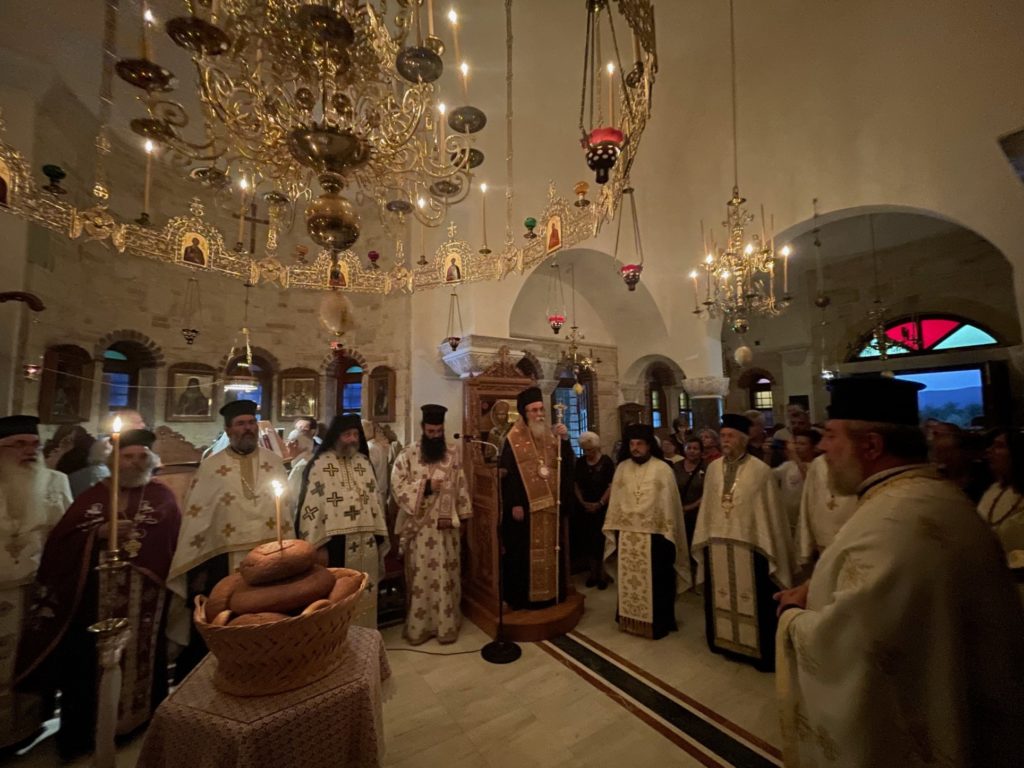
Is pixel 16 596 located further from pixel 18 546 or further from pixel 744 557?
pixel 744 557

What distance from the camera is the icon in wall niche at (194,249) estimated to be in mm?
4125

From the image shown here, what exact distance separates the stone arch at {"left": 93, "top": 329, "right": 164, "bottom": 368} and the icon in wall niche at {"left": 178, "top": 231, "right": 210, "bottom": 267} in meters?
3.80

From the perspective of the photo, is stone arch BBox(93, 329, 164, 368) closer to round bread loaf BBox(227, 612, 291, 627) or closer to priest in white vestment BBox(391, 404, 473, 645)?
priest in white vestment BBox(391, 404, 473, 645)

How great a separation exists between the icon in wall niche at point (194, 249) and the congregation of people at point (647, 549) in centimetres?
182

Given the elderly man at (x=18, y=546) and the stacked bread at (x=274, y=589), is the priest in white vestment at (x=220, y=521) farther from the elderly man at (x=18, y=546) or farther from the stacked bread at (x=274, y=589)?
the stacked bread at (x=274, y=589)

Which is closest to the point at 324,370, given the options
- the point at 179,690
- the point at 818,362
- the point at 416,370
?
the point at 416,370

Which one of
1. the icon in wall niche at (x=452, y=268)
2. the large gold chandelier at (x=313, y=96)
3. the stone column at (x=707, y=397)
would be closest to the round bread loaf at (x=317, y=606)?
the large gold chandelier at (x=313, y=96)

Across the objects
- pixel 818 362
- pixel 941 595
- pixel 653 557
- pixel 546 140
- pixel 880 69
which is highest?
pixel 546 140

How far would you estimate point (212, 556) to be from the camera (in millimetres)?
3078

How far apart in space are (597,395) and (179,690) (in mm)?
9453

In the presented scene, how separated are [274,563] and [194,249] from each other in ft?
13.2

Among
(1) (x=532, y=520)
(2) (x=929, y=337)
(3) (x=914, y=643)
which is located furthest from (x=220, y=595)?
(2) (x=929, y=337)

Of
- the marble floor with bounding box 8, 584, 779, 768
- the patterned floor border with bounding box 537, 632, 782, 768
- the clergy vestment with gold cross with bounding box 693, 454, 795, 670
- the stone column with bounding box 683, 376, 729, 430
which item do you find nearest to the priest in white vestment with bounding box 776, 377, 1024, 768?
the patterned floor border with bounding box 537, 632, 782, 768

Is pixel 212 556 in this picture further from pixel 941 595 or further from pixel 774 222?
pixel 774 222
